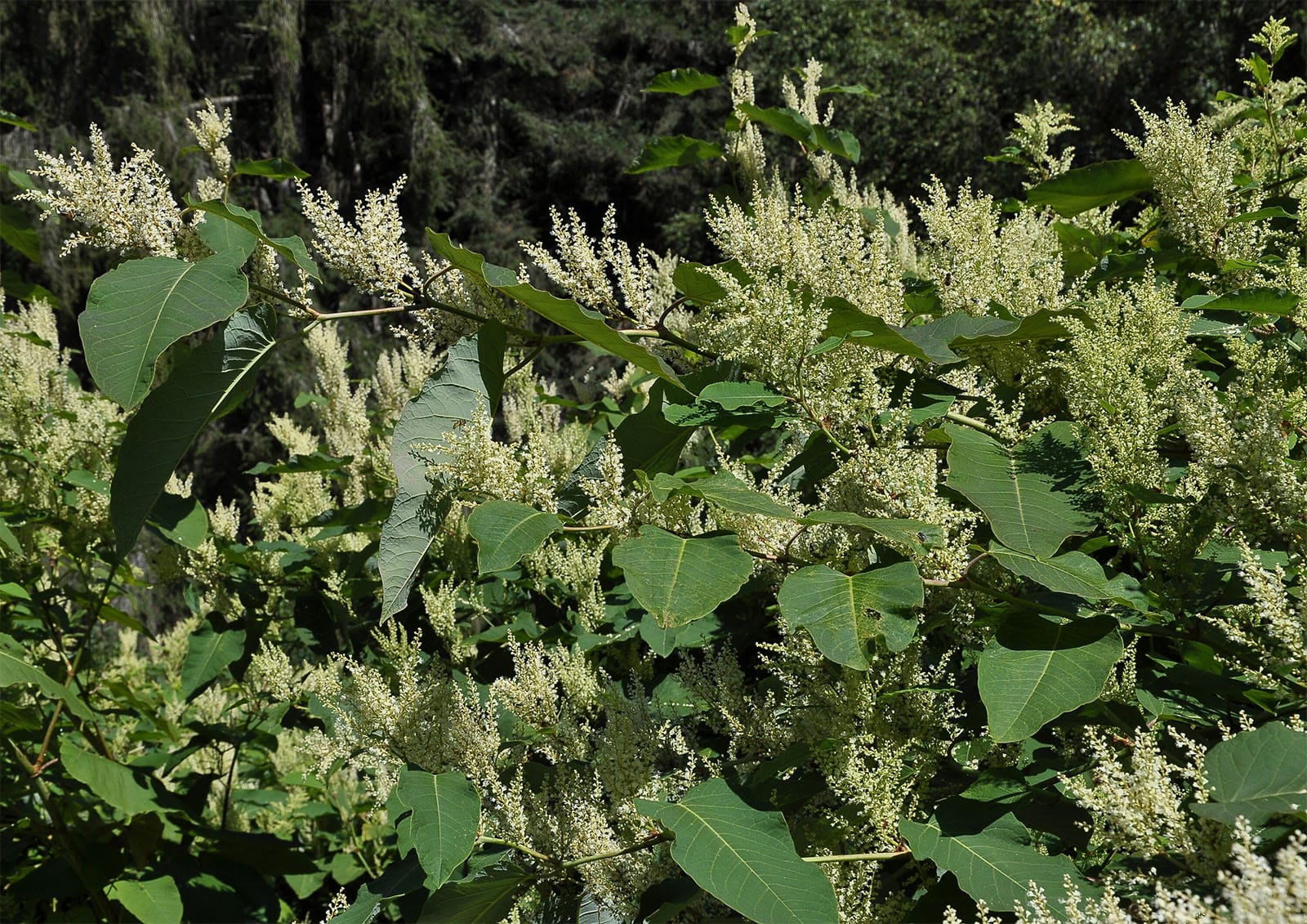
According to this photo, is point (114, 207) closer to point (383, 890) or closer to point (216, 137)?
point (216, 137)

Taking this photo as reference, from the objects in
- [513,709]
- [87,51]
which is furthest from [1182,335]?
[87,51]

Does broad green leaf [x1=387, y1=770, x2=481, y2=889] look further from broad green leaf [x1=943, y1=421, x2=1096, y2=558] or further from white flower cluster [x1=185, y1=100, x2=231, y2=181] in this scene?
white flower cluster [x1=185, y1=100, x2=231, y2=181]

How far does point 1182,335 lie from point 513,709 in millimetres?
1053

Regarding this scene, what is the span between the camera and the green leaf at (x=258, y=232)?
1333 millimetres

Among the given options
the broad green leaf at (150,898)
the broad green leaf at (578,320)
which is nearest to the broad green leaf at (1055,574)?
the broad green leaf at (578,320)

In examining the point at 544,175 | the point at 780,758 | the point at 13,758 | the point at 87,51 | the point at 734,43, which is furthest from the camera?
the point at 544,175

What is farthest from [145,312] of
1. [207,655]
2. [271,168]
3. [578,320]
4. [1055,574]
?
[207,655]

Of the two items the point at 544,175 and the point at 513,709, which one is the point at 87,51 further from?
the point at 513,709

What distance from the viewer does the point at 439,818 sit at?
4.14ft

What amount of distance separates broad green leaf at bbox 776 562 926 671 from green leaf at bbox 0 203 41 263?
6.63 ft

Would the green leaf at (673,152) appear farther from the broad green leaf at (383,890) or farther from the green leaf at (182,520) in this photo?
the broad green leaf at (383,890)

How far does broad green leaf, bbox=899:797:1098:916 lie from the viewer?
111cm

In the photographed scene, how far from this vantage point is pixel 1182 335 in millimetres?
1435

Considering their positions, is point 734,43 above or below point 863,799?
above
